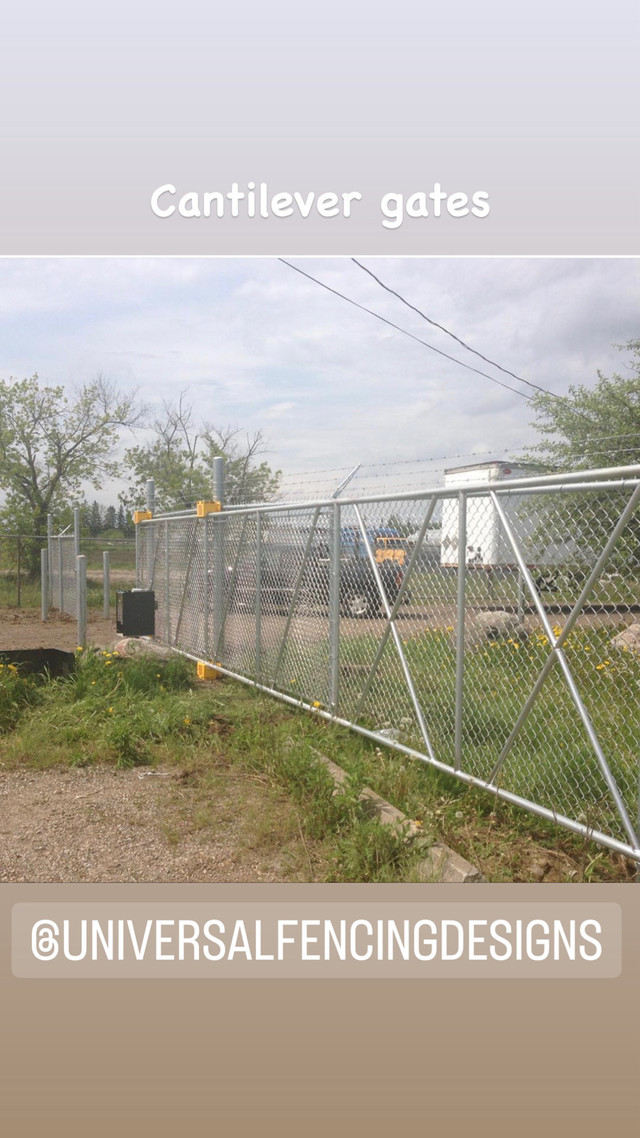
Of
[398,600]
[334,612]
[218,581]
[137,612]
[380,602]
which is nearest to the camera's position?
[398,600]

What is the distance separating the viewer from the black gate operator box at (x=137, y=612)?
32.6 ft

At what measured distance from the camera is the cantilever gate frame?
3770 mm

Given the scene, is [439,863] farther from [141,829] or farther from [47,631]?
[47,631]

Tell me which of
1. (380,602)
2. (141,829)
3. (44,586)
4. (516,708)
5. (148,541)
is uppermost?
(148,541)

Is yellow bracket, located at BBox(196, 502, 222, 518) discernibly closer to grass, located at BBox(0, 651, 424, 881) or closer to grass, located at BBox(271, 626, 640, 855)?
grass, located at BBox(0, 651, 424, 881)

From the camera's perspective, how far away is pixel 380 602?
5.74 m

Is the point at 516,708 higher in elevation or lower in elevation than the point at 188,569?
lower

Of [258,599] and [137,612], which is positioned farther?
[137,612]

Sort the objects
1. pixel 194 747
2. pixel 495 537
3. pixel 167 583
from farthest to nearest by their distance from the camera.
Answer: pixel 167 583
pixel 194 747
pixel 495 537

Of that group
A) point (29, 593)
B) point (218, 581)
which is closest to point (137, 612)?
point (218, 581)

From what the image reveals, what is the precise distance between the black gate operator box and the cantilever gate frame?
269 millimetres

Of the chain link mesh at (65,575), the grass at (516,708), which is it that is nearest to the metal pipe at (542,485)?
the grass at (516,708)

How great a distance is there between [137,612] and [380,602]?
505cm

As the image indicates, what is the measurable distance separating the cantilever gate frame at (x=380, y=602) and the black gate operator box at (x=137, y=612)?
27 cm
